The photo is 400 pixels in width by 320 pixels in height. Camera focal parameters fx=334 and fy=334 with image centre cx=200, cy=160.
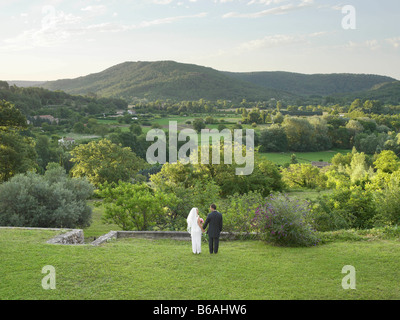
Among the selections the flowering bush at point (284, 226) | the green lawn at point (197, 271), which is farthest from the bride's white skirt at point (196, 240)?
the flowering bush at point (284, 226)

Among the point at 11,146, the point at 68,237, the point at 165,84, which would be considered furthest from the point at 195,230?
the point at 165,84

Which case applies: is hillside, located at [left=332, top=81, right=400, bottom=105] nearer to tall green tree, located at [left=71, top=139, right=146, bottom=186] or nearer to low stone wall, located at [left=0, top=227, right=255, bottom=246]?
tall green tree, located at [left=71, top=139, right=146, bottom=186]

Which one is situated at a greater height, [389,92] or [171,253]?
[389,92]

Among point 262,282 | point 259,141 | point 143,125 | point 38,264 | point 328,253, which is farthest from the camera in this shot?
point 143,125

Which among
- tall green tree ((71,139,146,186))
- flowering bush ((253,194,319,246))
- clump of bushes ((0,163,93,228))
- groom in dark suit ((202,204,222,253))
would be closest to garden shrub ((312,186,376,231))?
flowering bush ((253,194,319,246))

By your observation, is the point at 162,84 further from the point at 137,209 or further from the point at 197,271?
the point at 197,271

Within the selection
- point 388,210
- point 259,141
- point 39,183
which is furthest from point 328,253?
point 259,141

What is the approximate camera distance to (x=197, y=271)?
24.1ft

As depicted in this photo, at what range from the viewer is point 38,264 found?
24.8ft

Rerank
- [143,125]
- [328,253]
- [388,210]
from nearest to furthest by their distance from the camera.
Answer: [328,253] < [388,210] < [143,125]

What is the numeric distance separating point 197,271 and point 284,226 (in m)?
3.23
